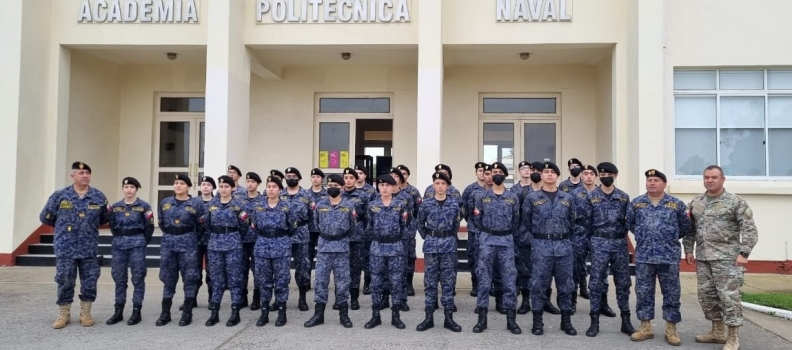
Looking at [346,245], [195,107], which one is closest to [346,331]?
[346,245]

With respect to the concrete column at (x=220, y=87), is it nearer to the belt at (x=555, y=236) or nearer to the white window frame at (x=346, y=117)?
the white window frame at (x=346, y=117)

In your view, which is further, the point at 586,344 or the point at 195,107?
the point at 195,107

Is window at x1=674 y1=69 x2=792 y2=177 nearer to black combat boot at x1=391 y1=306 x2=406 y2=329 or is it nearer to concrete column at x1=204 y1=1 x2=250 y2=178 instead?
black combat boot at x1=391 y1=306 x2=406 y2=329

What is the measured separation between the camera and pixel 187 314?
6203 millimetres

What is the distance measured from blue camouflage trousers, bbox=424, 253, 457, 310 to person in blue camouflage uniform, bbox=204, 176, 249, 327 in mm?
2113

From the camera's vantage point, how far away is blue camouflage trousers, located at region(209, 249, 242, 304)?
6191mm

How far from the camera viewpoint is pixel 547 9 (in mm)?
10016

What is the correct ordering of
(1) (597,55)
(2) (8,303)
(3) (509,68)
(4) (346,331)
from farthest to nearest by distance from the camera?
(3) (509,68) → (1) (597,55) → (2) (8,303) → (4) (346,331)

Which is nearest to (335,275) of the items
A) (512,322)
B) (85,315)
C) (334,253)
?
(334,253)

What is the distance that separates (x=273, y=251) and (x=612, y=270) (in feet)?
12.2

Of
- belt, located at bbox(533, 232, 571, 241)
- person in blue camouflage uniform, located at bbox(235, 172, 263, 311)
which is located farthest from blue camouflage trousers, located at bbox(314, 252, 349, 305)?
belt, located at bbox(533, 232, 571, 241)

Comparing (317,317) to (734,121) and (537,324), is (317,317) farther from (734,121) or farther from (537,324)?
(734,121)

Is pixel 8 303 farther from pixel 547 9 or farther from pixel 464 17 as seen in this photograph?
pixel 547 9

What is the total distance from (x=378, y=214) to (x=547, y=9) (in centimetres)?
586
